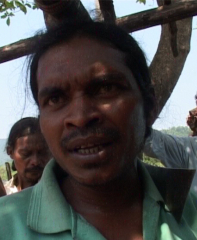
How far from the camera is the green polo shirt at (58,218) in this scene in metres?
1.43

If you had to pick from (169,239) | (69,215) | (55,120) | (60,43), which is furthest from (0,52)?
(169,239)

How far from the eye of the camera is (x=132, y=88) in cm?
164

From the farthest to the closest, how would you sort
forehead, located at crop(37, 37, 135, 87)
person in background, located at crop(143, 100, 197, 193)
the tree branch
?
person in background, located at crop(143, 100, 197, 193)
the tree branch
forehead, located at crop(37, 37, 135, 87)

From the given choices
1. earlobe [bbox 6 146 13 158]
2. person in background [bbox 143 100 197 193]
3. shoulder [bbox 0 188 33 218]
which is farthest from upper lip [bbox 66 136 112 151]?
earlobe [bbox 6 146 13 158]

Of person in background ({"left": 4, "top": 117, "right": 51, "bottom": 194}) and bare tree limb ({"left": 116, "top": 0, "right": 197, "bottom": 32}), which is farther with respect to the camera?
person in background ({"left": 4, "top": 117, "right": 51, "bottom": 194})

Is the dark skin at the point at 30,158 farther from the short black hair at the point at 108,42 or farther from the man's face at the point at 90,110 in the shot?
the man's face at the point at 90,110

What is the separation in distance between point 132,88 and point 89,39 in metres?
0.24

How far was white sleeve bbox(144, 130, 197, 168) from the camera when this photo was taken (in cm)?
338

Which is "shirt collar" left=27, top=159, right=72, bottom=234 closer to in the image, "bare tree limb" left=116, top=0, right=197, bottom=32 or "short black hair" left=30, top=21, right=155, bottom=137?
"short black hair" left=30, top=21, right=155, bottom=137

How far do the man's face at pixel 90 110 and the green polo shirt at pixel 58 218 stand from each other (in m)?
0.11

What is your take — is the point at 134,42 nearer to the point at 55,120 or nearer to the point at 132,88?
the point at 132,88

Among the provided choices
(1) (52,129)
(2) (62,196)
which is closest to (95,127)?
(1) (52,129)

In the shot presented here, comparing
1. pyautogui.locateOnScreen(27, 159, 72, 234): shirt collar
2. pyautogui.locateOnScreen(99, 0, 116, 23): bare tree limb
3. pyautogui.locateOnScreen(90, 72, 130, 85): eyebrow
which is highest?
pyautogui.locateOnScreen(99, 0, 116, 23): bare tree limb

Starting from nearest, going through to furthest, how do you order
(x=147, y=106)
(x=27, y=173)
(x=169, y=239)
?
(x=169, y=239), (x=147, y=106), (x=27, y=173)
